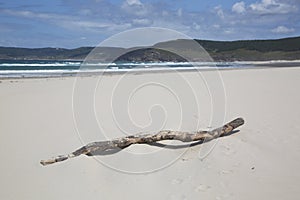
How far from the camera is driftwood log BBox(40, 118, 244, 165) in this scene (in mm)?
→ 4289

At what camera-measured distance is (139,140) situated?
15.4 feet

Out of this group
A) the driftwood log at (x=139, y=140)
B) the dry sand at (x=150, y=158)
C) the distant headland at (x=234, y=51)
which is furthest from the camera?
the distant headland at (x=234, y=51)

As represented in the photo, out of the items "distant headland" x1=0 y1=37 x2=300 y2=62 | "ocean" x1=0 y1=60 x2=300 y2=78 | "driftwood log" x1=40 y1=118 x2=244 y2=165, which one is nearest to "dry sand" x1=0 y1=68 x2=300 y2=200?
"driftwood log" x1=40 y1=118 x2=244 y2=165

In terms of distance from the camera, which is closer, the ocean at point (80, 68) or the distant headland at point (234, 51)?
the ocean at point (80, 68)

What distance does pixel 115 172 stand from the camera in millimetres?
3811

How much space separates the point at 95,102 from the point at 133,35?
15.2ft

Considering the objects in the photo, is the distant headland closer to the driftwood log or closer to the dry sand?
the dry sand

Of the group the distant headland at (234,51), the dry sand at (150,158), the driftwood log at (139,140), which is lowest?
the dry sand at (150,158)

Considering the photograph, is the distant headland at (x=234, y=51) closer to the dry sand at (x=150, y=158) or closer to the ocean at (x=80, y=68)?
the ocean at (x=80, y=68)

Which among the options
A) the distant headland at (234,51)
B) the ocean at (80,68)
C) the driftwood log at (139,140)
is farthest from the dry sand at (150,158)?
the distant headland at (234,51)

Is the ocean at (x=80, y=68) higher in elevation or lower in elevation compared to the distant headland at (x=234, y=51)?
lower

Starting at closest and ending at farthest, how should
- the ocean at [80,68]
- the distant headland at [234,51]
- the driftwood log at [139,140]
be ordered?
the driftwood log at [139,140] → the ocean at [80,68] → the distant headland at [234,51]

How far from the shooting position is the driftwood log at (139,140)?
429 centimetres

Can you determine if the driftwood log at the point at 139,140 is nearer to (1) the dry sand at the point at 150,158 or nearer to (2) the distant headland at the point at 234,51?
(1) the dry sand at the point at 150,158
